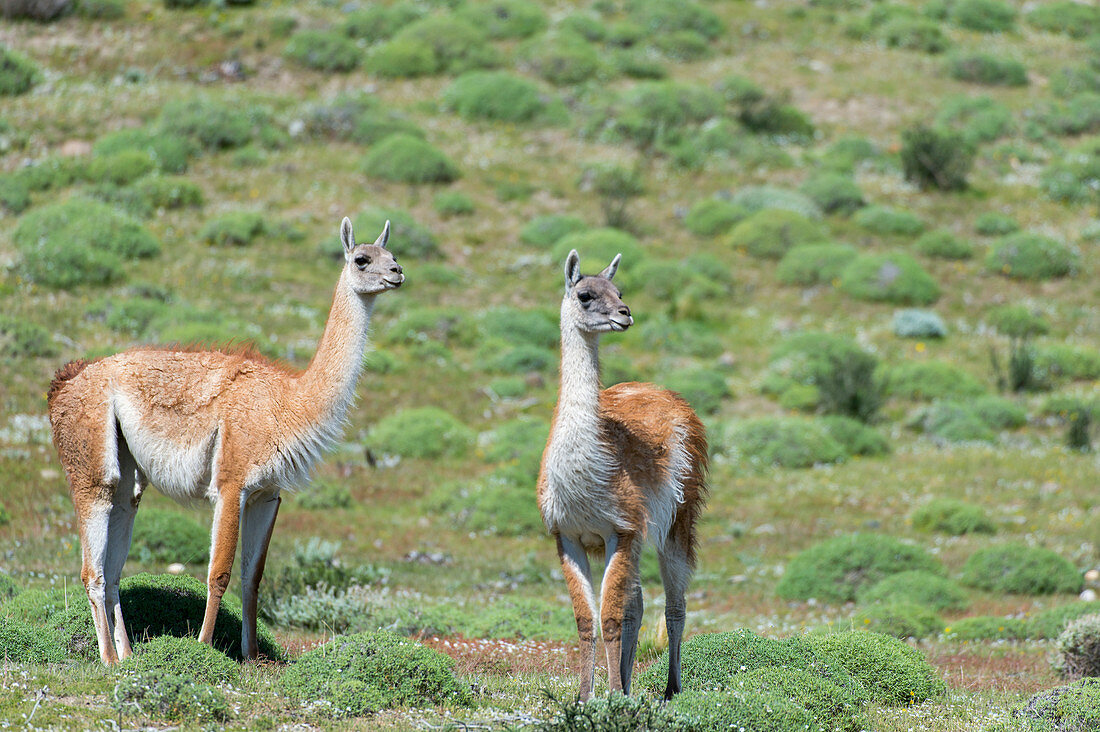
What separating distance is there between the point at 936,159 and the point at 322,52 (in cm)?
2064

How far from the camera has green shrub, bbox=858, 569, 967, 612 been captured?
44.1 feet

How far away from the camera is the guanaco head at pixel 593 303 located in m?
6.55

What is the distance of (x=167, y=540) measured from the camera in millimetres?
13000

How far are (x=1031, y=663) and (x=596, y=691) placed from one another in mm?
6103

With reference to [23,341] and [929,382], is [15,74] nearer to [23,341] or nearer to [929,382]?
[23,341]

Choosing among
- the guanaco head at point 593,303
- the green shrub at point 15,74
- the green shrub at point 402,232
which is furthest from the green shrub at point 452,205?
the guanaco head at point 593,303

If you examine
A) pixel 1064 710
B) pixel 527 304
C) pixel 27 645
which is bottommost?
pixel 527 304

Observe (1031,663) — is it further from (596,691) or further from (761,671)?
(596,691)

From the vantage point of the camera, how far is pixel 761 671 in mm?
6984

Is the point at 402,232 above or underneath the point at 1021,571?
above

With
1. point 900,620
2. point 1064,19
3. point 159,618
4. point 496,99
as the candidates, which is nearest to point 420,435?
point 900,620

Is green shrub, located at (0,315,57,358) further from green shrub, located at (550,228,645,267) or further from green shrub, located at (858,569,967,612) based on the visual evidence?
green shrub, located at (858,569,967,612)

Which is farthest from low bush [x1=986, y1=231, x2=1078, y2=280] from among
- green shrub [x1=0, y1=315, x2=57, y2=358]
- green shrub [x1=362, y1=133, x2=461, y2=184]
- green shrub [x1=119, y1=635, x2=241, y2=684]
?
green shrub [x1=119, y1=635, x2=241, y2=684]

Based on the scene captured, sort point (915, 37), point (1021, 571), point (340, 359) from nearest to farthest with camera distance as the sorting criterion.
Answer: point (340, 359), point (1021, 571), point (915, 37)
